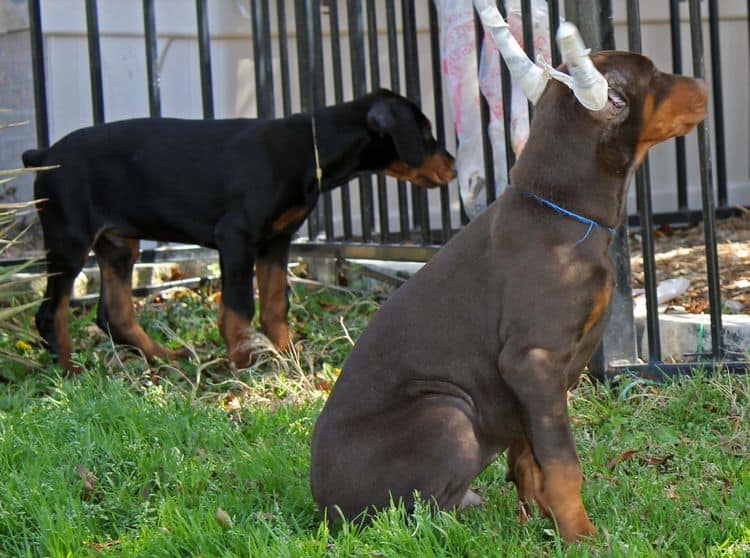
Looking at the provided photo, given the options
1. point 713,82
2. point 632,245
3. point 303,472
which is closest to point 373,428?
point 303,472

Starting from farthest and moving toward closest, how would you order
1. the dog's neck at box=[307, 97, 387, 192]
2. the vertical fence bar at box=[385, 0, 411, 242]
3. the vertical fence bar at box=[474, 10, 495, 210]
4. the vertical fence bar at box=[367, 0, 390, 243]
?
the vertical fence bar at box=[367, 0, 390, 243] < the vertical fence bar at box=[385, 0, 411, 242] < the dog's neck at box=[307, 97, 387, 192] < the vertical fence bar at box=[474, 10, 495, 210]

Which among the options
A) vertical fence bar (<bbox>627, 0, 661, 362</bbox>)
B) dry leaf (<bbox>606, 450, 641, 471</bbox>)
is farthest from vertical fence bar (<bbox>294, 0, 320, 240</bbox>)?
dry leaf (<bbox>606, 450, 641, 471</bbox>)

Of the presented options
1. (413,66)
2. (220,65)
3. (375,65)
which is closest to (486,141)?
(413,66)

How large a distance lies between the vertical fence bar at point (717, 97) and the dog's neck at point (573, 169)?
458 centimetres

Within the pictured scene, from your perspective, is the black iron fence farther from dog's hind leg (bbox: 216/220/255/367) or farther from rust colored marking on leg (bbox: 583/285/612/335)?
rust colored marking on leg (bbox: 583/285/612/335)

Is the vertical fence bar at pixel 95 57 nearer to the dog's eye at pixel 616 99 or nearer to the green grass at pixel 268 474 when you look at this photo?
the green grass at pixel 268 474

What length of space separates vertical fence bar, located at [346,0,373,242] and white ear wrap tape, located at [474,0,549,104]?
3253 millimetres

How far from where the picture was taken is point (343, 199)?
6.96 metres

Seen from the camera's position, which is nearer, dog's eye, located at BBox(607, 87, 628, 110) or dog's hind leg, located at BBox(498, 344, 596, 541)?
dog's hind leg, located at BBox(498, 344, 596, 541)

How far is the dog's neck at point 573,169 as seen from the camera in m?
3.25

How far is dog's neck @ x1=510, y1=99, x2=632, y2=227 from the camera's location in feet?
10.7

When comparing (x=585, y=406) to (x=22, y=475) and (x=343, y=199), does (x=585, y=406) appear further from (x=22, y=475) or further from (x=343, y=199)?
(x=343, y=199)

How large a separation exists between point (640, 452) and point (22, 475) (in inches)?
81.8

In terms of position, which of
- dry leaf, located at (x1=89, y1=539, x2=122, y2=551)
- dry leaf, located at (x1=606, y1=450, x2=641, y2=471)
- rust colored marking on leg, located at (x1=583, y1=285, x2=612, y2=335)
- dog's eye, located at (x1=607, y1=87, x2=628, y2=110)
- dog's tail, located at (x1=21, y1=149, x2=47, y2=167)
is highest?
dog's tail, located at (x1=21, y1=149, x2=47, y2=167)
